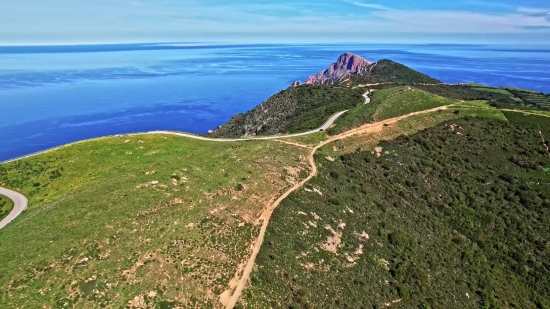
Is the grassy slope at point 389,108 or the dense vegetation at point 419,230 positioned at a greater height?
the grassy slope at point 389,108

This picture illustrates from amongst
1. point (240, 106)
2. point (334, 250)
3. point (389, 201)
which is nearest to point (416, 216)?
point (389, 201)

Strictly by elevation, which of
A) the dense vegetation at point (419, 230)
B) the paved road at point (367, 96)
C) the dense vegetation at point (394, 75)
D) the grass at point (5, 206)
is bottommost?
the dense vegetation at point (419, 230)

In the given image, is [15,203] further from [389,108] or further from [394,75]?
[394,75]

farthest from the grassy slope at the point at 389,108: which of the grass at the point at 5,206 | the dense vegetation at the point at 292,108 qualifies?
the grass at the point at 5,206

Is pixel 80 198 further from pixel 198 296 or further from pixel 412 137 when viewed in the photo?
pixel 412 137

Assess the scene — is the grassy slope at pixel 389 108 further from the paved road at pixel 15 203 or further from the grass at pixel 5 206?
the grass at pixel 5 206
